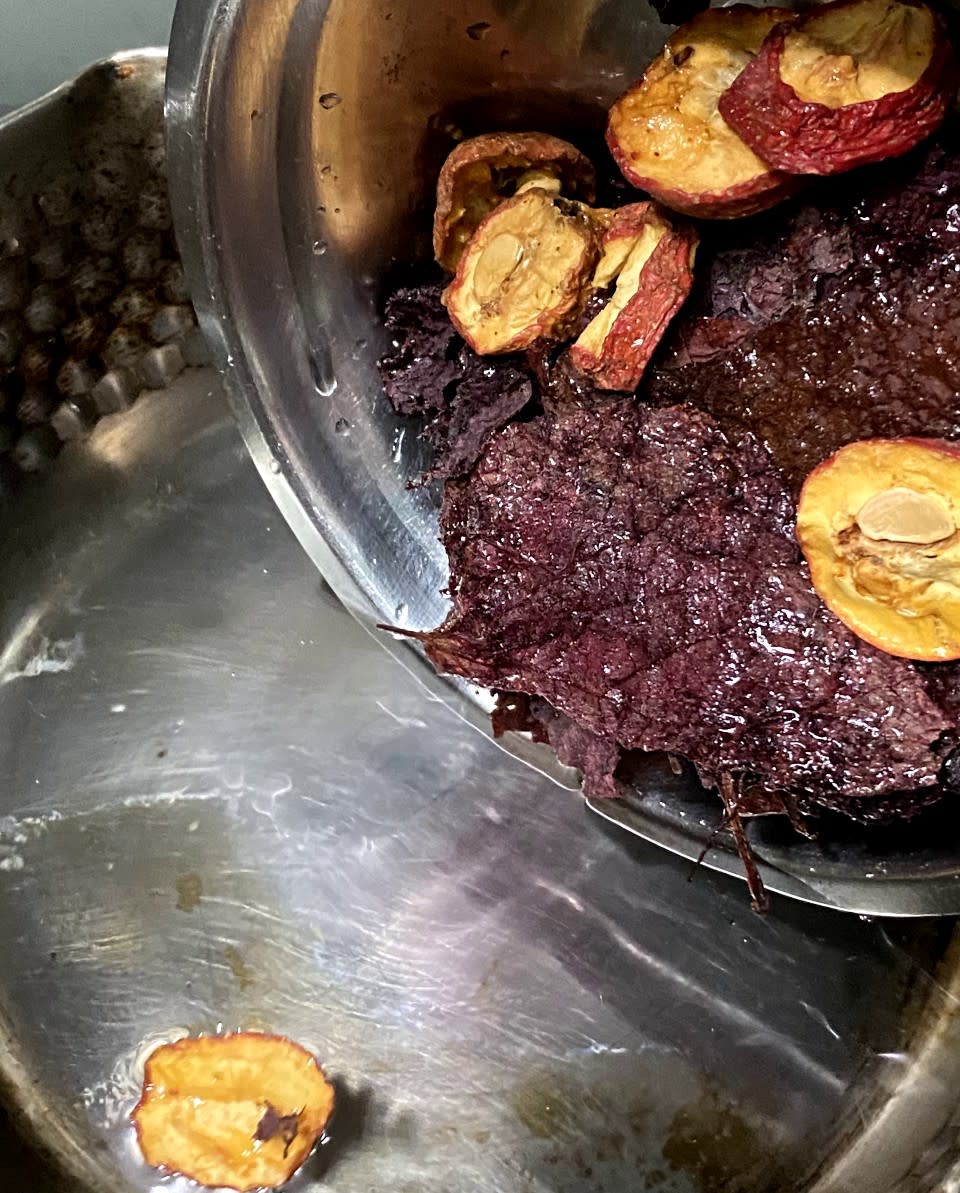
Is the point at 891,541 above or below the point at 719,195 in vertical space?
below

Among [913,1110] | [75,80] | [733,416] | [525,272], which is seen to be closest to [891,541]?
[733,416]

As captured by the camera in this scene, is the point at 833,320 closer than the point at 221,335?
Yes

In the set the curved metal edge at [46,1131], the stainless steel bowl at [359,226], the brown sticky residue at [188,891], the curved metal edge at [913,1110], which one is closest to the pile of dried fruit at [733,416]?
the stainless steel bowl at [359,226]

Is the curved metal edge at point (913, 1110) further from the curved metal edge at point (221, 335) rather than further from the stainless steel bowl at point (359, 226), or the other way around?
the curved metal edge at point (221, 335)

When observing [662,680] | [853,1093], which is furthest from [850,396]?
[853,1093]

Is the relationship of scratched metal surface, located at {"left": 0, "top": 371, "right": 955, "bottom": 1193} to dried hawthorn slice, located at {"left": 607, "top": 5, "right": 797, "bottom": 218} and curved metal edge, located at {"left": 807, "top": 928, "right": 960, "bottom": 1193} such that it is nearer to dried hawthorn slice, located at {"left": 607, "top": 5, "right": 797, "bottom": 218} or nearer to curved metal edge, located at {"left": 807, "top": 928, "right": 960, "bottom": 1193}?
curved metal edge, located at {"left": 807, "top": 928, "right": 960, "bottom": 1193}

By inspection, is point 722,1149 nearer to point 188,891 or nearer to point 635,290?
point 188,891

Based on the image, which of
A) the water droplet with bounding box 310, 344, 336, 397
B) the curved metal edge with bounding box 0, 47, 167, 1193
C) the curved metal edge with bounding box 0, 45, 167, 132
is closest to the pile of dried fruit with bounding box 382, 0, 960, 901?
the water droplet with bounding box 310, 344, 336, 397

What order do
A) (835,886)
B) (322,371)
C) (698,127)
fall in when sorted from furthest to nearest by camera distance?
Result: (322,371) → (835,886) → (698,127)
